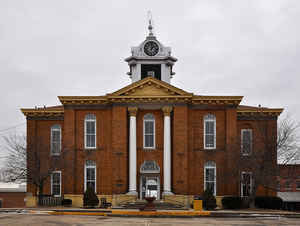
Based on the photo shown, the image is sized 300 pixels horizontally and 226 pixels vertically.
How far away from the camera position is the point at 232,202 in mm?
41750

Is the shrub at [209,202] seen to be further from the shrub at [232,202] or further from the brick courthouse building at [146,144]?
the brick courthouse building at [146,144]

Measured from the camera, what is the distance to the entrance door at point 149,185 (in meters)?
44.7

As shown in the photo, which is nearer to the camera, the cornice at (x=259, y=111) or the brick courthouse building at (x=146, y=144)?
the brick courthouse building at (x=146, y=144)

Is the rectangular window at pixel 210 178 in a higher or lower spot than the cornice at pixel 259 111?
lower

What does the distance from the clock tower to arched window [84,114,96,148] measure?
24.3ft

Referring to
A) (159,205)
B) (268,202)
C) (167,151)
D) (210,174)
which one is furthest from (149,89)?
(268,202)

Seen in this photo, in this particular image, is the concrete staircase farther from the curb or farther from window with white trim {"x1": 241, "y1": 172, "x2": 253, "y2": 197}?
window with white trim {"x1": 241, "y1": 172, "x2": 253, "y2": 197}

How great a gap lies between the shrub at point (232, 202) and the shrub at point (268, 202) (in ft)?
7.16

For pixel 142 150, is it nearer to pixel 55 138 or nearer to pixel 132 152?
pixel 132 152

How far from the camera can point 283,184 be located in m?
60.5

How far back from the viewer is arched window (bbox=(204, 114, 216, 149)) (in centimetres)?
4581

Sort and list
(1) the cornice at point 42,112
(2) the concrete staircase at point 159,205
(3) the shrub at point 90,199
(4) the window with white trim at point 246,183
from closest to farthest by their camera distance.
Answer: (3) the shrub at point 90,199 < (2) the concrete staircase at point 159,205 < (4) the window with white trim at point 246,183 < (1) the cornice at point 42,112

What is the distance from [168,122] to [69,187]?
35.2ft

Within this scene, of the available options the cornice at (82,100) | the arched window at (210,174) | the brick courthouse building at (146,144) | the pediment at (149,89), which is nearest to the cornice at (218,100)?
the brick courthouse building at (146,144)
